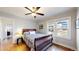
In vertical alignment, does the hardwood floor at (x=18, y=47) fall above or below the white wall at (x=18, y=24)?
below

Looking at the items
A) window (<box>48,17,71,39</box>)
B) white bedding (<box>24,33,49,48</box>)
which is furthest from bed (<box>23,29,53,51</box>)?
window (<box>48,17,71,39</box>)

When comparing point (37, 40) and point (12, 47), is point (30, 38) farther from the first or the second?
point (12, 47)

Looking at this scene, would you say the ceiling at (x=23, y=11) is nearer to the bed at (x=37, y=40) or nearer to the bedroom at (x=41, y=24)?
the bedroom at (x=41, y=24)

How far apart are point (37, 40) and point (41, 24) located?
29cm

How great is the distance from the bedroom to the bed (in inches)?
1.3

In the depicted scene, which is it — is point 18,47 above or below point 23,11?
below

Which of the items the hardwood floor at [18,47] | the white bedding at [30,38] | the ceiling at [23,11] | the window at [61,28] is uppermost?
the ceiling at [23,11]

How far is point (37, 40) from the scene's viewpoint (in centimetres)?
129

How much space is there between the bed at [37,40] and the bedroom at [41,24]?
3 cm

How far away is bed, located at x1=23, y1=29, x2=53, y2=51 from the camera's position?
4.07 feet

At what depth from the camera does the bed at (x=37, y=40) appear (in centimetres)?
124

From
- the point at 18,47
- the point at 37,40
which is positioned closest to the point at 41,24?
the point at 37,40

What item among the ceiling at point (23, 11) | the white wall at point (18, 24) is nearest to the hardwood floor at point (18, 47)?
the white wall at point (18, 24)
